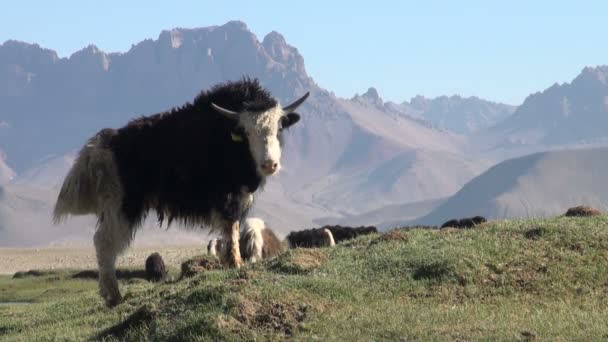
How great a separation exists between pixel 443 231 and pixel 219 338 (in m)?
5.74

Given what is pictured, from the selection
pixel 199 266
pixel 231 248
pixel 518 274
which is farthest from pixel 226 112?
pixel 518 274

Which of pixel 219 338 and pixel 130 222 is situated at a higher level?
pixel 130 222

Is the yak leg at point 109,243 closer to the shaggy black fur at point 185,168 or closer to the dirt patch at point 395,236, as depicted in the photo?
the shaggy black fur at point 185,168

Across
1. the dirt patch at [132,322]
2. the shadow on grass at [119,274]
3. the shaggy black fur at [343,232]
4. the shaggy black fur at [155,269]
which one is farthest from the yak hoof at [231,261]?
the shadow on grass at [119,274]

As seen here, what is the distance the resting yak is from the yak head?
1cm

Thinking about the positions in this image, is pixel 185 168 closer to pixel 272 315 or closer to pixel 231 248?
pixel 231 248

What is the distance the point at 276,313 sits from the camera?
36.6 ft

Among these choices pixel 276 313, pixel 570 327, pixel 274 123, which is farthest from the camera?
pixel 274 123

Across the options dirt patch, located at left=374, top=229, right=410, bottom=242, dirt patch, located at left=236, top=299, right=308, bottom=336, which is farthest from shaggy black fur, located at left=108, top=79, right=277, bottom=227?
dirt patch, located at left=236, top=299, right=308, bottom=336

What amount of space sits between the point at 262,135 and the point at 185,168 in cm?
119

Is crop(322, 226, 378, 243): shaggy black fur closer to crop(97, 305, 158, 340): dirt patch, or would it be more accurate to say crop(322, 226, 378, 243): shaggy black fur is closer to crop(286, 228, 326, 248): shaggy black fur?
crop(286, 228, 326, 248): shaggy black fur

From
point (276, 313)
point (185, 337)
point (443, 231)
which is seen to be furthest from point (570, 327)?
point (443, 231)

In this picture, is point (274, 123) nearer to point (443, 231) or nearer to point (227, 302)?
point (443, 231)

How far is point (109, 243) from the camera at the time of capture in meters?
14.4
